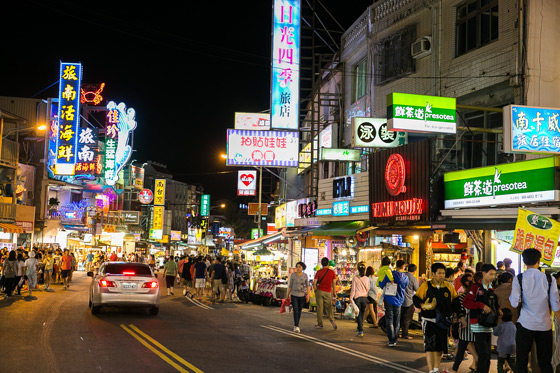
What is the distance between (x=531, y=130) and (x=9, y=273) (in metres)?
18.4

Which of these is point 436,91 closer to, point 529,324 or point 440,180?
point 440,180

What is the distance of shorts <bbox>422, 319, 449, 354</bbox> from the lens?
1010 cm

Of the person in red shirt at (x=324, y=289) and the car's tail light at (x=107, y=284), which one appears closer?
the person in red shirt at (x=324, y=289)

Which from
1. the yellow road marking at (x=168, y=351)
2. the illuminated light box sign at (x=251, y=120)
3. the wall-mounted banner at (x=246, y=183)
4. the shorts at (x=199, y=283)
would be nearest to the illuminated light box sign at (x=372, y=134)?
the shorts at (x=199, y=283)

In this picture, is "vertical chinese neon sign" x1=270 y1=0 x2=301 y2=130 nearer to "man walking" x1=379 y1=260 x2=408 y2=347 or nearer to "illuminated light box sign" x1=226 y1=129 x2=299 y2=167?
"illuminated light box sign" x1=226 y1=129 x2=299 y2=167

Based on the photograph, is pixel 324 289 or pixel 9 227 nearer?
pixel 324 289

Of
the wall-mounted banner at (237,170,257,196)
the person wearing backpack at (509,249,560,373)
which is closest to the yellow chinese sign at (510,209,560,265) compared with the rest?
the person wearing backpack at (509,249,560,373)

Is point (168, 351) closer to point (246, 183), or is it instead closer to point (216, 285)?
point (216, 285)

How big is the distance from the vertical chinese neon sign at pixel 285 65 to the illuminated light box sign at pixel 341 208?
4825 millimetres

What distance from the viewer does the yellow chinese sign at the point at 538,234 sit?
38.2 feet

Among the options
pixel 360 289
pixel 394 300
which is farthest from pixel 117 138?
pixel 394 300

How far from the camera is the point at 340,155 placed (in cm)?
2711

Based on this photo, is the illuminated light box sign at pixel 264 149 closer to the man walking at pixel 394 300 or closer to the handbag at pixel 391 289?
the man walking at pixel 394 300

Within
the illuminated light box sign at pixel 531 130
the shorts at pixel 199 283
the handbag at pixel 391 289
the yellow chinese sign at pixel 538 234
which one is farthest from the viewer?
the shorts at pixel 199 283
